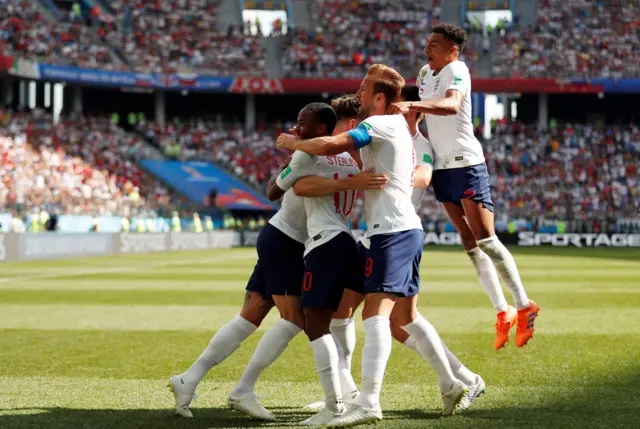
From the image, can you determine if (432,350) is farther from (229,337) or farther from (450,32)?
(450,32)

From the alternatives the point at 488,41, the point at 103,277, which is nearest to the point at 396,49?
the point at 488,41

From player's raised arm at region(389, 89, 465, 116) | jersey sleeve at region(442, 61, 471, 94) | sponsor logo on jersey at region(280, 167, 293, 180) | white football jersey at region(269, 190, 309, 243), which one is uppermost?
jersey sleeve at region(442, 61, 471, 94)

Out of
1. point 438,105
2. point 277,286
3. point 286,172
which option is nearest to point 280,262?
point 277,286

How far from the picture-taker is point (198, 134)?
56.6 m

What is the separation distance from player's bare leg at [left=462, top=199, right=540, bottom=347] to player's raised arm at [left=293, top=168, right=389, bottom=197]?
178 cm

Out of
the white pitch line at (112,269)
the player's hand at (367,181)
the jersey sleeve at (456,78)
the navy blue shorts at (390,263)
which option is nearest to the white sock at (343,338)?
the navy blue shorts at (390,263)

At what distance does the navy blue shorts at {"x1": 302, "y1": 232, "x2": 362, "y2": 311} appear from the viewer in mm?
5875

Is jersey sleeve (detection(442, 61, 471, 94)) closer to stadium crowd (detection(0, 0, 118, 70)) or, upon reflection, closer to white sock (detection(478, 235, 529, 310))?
white sock (detection(478, 235, 529, 310))

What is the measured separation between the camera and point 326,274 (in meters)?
5.88

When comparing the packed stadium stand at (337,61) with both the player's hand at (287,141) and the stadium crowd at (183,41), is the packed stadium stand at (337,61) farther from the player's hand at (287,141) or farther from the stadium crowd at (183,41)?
the player's hand at (287,141)

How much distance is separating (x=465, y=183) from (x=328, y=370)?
2.30 meters

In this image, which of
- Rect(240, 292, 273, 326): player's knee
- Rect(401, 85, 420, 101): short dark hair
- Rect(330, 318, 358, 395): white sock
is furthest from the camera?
Rect(401, 85, 420, 101): short dark hair

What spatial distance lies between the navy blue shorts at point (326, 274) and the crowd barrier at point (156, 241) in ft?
74.0

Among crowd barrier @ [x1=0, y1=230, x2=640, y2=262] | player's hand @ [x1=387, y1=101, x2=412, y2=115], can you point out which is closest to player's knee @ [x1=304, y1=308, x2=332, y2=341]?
player's hand @ [x1=387, y1=101, x2=412, y2=115]
